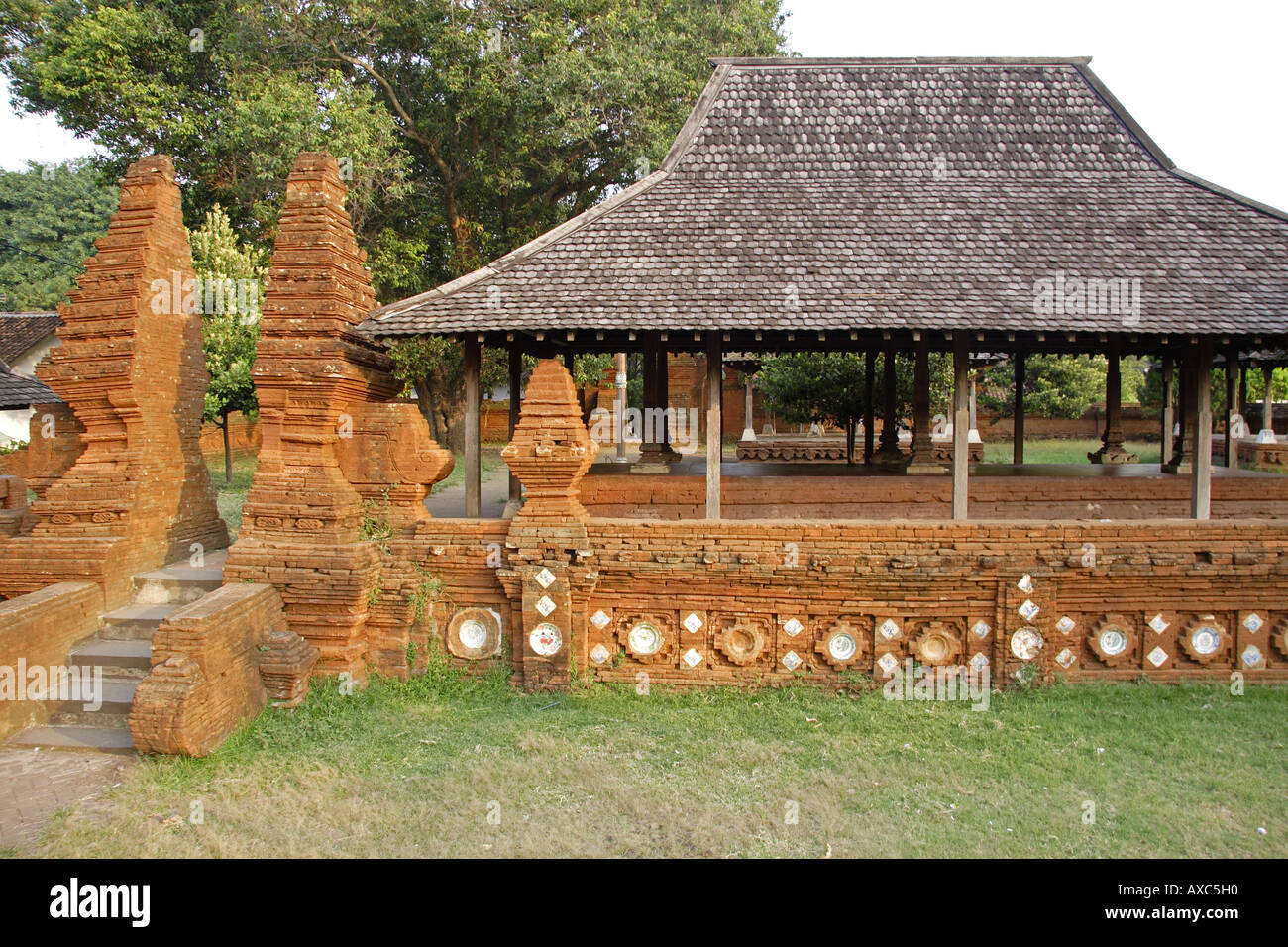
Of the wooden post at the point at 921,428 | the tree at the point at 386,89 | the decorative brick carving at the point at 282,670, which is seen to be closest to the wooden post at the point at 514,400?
the decorative brick carving at the point at 282,670

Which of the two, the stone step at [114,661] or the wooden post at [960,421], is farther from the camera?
the wooden post at [960,421]

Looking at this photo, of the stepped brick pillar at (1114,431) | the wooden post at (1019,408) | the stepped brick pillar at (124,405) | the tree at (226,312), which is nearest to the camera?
the stepped brick pillar at (124,405)

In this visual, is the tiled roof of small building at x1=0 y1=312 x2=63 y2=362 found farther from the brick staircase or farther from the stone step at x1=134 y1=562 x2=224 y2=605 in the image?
the brick staircase

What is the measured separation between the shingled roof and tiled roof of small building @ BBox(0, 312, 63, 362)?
78.7ft

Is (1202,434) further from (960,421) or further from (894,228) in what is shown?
(894,228)

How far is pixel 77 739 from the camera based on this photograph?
5.55 m

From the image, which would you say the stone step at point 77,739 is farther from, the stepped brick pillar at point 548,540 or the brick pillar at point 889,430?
the brick pillar at point 889,430

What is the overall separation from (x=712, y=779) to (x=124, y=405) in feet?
19.8

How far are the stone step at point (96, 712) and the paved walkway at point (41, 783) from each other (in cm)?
35

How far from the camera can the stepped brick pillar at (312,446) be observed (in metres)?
6.36

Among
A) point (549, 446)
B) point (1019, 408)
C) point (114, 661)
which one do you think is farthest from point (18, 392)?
point (1019, 408)

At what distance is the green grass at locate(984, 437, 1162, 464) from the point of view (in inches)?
852

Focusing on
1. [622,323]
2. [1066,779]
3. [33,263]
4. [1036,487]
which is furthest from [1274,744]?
[33,263]

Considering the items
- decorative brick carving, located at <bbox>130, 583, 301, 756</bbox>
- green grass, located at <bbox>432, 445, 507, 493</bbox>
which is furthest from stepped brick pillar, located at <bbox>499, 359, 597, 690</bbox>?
green grass, located at <bbox>432, 445, 507, 493</bbox>
